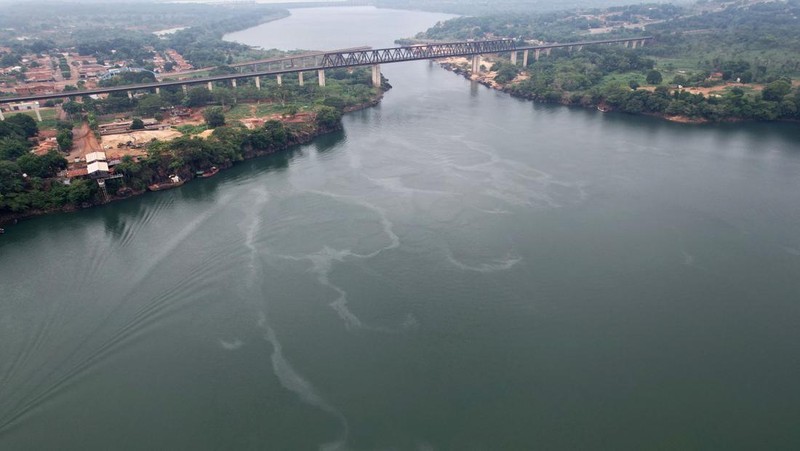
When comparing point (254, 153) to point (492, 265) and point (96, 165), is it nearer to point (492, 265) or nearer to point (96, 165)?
point (96, 165)

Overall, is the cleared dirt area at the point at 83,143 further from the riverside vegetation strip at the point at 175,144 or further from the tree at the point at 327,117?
the tree at the point at 327,117

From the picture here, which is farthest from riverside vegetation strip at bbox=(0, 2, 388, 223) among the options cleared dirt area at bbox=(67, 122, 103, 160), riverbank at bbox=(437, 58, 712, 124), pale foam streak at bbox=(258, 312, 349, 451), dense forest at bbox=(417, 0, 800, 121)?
Result: dense forest at bbox=(417, 0, 800, 121)

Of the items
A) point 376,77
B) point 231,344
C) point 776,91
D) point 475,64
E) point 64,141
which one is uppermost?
point 475,64

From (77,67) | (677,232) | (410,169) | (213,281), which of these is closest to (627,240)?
(677,232)

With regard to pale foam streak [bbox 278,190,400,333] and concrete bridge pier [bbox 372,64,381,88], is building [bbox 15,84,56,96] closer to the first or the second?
concrete bridge pier [bbox 372,64,381,88]

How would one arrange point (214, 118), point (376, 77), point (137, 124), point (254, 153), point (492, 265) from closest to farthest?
point (492, 265) → point (254, 153) → point (137, 124) → point (214, 118) → point (376, 77)

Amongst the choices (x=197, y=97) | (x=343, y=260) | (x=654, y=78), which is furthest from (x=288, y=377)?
(x=654, y=78)

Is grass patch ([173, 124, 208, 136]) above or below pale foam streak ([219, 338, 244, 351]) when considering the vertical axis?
above

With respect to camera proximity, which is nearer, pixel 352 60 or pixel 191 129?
pixel 191 129
